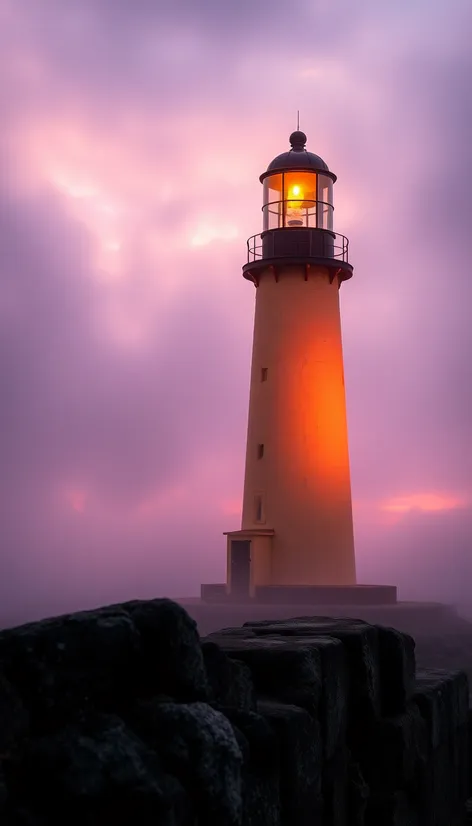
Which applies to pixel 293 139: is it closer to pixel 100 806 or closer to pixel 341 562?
pixel 341 562

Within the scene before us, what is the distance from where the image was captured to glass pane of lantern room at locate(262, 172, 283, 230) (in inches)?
948

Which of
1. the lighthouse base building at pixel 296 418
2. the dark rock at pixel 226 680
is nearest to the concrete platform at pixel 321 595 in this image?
the lighthouse base building at pixel 296 418

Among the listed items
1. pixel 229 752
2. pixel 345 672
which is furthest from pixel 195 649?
pixel 345 672

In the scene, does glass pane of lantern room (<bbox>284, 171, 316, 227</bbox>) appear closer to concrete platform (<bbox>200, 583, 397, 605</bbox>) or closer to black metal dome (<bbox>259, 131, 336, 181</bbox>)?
black metal dome (<bbox>259, 131, 336, 181</bbox>)

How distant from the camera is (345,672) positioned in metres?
4.54

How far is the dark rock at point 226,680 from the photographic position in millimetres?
3453

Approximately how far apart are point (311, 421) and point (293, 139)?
626 cm

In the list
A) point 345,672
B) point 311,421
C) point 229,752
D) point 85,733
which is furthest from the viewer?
point 311,421

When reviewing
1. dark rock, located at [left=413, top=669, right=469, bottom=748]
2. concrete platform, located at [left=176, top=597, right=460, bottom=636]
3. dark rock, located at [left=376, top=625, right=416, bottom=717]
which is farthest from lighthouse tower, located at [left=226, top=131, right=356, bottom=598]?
dark rock, located at [left=376, top=625, right=416, bottom=717]

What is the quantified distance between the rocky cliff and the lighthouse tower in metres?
18.6

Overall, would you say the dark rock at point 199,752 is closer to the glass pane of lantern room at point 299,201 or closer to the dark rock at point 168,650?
the dark rock at point 168,650

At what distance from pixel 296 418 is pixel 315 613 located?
4.05m

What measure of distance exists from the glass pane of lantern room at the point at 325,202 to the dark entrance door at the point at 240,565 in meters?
6.74

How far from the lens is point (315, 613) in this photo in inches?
846
